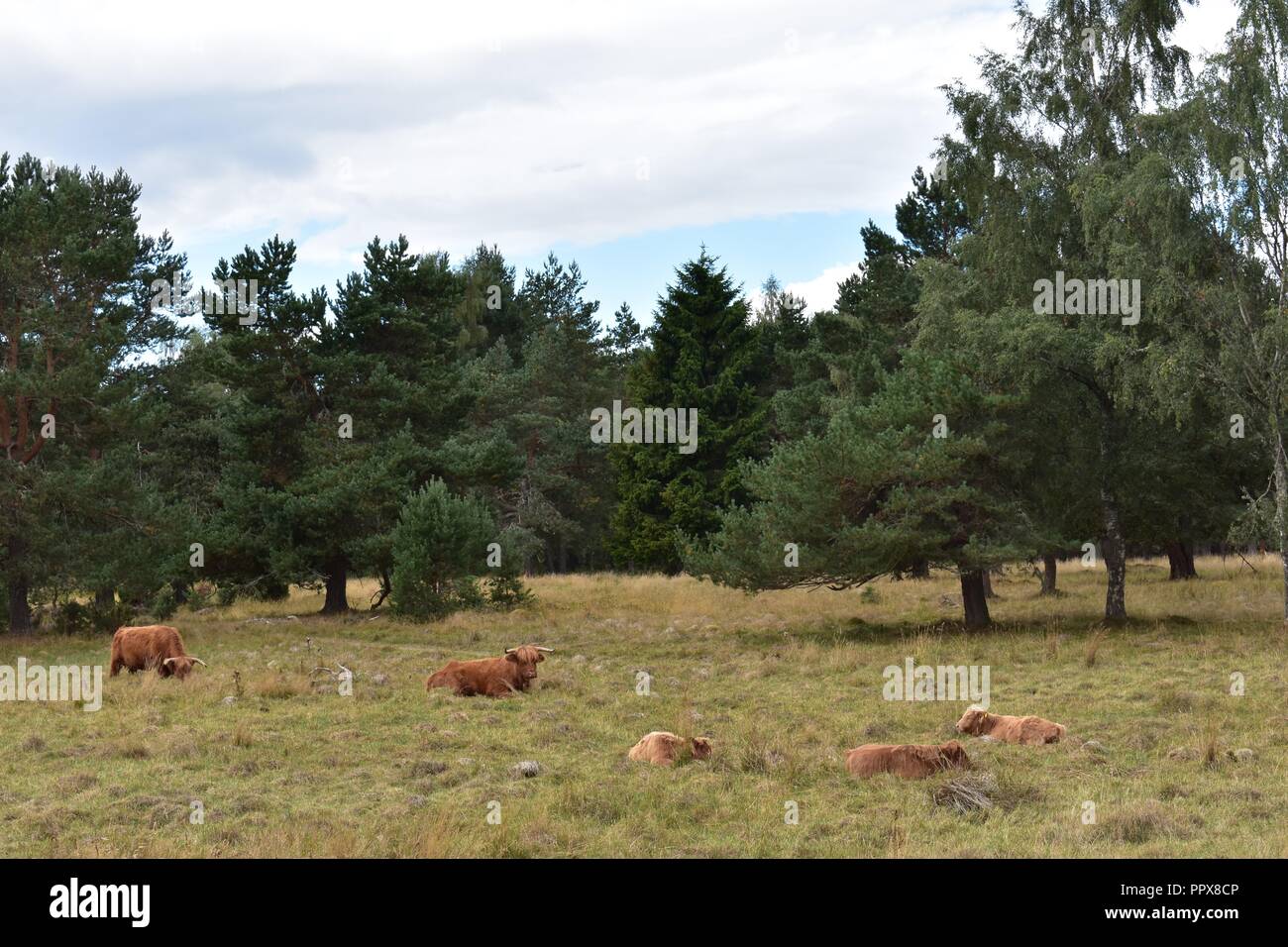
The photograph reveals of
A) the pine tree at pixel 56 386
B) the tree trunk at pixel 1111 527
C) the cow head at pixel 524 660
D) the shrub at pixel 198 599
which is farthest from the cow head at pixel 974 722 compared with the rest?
the shrub at pixel 198 599

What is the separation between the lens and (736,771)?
36.0ft

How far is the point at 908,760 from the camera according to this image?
35.4ft

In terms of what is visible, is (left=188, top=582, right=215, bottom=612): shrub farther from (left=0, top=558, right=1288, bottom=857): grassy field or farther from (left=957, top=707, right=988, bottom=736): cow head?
(left=957, top=707, right=988, bottom=736): cow head

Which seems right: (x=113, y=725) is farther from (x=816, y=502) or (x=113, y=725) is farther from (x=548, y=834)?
(x=816, y=502)

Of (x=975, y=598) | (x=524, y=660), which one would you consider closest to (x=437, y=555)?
(x=524, y=660)

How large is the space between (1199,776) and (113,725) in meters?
12.0

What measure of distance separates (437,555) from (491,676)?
12424 mm

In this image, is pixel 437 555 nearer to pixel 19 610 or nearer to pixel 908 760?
pixel 19 610

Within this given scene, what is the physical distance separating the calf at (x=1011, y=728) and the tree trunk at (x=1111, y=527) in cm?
1273

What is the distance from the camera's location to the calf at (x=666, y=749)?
11.3m

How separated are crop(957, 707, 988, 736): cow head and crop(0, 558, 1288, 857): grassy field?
218 mm

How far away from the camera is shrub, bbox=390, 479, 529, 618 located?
27875 mm

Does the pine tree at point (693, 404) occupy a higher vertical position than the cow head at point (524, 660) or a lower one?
higher

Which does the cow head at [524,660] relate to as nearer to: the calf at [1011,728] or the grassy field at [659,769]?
the grassy field at [659,769]
